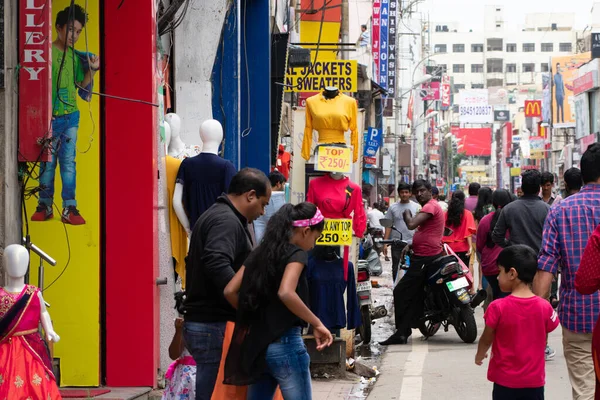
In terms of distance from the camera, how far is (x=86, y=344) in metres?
7.96

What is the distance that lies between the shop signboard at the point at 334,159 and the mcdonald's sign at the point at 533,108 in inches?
3451

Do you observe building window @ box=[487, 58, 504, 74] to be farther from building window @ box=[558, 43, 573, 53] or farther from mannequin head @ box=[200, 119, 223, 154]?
mannequin head @ box=[200, 119, 223, 154]

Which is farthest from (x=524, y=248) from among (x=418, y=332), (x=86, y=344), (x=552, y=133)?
(x=552, y=133)

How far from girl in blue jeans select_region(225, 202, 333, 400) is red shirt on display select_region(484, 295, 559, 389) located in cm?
121

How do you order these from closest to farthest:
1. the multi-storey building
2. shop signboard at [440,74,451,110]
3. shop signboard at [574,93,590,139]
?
shop signboard at [574,93,590,139], shop signboard at [440,74,451,110], the multi-storey building

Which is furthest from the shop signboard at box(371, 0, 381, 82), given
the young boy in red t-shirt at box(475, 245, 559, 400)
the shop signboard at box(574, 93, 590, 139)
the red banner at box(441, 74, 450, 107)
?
the red banner at box(441, 74, 450, 107)

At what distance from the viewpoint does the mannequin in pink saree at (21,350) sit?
5.89 metres

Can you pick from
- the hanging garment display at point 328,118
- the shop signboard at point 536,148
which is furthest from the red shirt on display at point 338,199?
the shop signboard at point 536,148

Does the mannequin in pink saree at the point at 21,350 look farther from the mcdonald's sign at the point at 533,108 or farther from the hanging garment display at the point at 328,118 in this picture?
the mcdonald's sign at the point at 533,108

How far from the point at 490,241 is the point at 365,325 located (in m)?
1.79

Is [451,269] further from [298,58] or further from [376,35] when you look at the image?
[376,35]

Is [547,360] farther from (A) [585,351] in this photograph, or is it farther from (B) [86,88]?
(B) [86,88]

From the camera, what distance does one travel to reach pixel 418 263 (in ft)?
39.5

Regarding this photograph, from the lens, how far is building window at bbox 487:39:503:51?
14500cm
